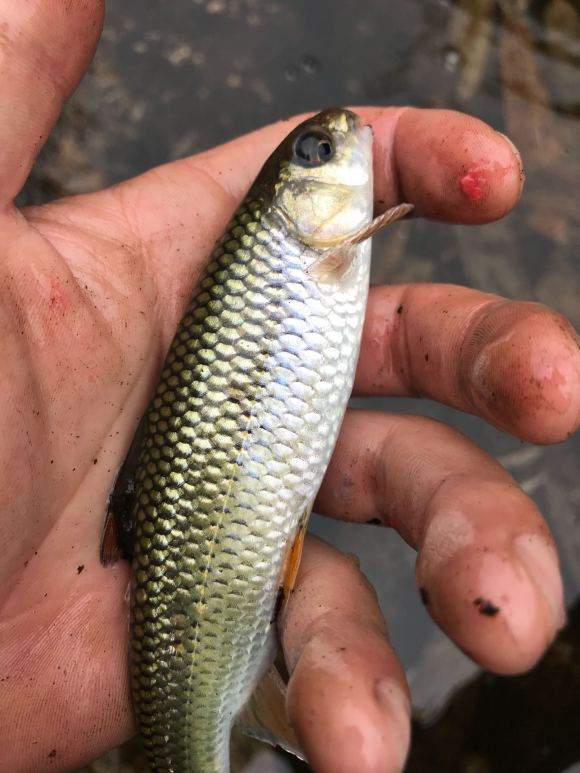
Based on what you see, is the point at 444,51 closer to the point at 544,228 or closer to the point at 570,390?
the point at 544,228

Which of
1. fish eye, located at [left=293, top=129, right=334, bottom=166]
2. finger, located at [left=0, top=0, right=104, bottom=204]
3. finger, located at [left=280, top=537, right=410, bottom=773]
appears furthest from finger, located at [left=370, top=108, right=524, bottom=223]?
finger, located at [left=280, top=537, right=410, bottom=773]

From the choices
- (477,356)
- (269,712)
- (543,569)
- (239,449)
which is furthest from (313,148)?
(269,712)

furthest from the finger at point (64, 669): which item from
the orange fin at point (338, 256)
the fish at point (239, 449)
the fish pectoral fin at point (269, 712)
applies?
the orange fin at point (338, 256)

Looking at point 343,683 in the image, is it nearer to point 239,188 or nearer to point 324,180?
point 324,180

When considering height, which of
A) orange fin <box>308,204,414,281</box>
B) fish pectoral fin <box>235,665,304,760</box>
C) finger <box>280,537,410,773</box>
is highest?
orange fin <box>308,204,414,281</box>

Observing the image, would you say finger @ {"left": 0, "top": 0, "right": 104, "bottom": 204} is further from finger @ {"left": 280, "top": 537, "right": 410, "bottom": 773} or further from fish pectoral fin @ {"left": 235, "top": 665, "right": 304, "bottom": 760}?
fish pectoral fin @ {"left": 235, "top": 665, "right": 304, "bottom": 760}

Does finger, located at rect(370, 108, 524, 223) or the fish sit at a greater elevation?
finger, located at rect(370, 108, 524, 223)
